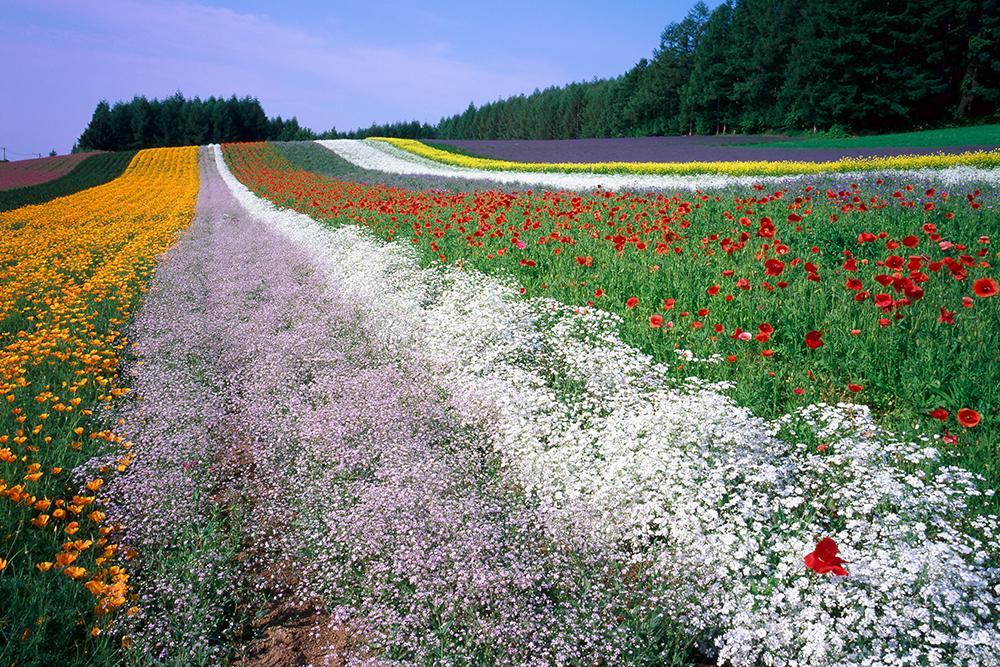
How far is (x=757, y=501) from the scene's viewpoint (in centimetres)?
341

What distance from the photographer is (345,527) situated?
3578mm

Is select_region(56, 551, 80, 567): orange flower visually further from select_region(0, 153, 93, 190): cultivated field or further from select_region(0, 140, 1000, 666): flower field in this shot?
select_region(0, 153, 93, 190): cultivated field

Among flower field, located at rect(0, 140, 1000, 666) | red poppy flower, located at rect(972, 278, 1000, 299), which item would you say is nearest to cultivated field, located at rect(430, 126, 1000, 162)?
flower field, located at rect(0, 140, 1000, 666)

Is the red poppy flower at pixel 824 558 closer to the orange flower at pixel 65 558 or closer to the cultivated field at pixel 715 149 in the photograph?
the orange flower at pixel 65 558

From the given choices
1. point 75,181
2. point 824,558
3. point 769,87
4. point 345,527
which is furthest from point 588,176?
point 769,87

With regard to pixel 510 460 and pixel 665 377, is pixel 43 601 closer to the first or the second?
pixel 510 460

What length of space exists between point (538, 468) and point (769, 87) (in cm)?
6418

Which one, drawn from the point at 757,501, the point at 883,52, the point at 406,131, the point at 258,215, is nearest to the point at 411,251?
the point at 757,501

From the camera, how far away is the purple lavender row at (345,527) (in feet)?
9.74

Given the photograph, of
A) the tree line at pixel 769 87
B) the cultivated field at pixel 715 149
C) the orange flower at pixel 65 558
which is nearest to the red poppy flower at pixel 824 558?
the orange flower at pixel 65 558

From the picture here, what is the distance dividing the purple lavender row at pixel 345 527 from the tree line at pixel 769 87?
50423mm

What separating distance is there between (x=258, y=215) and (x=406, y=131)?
227 ft

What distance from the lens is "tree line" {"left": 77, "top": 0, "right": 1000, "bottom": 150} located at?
45.4 meters

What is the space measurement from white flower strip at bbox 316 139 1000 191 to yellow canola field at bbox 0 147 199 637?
12192 mm
